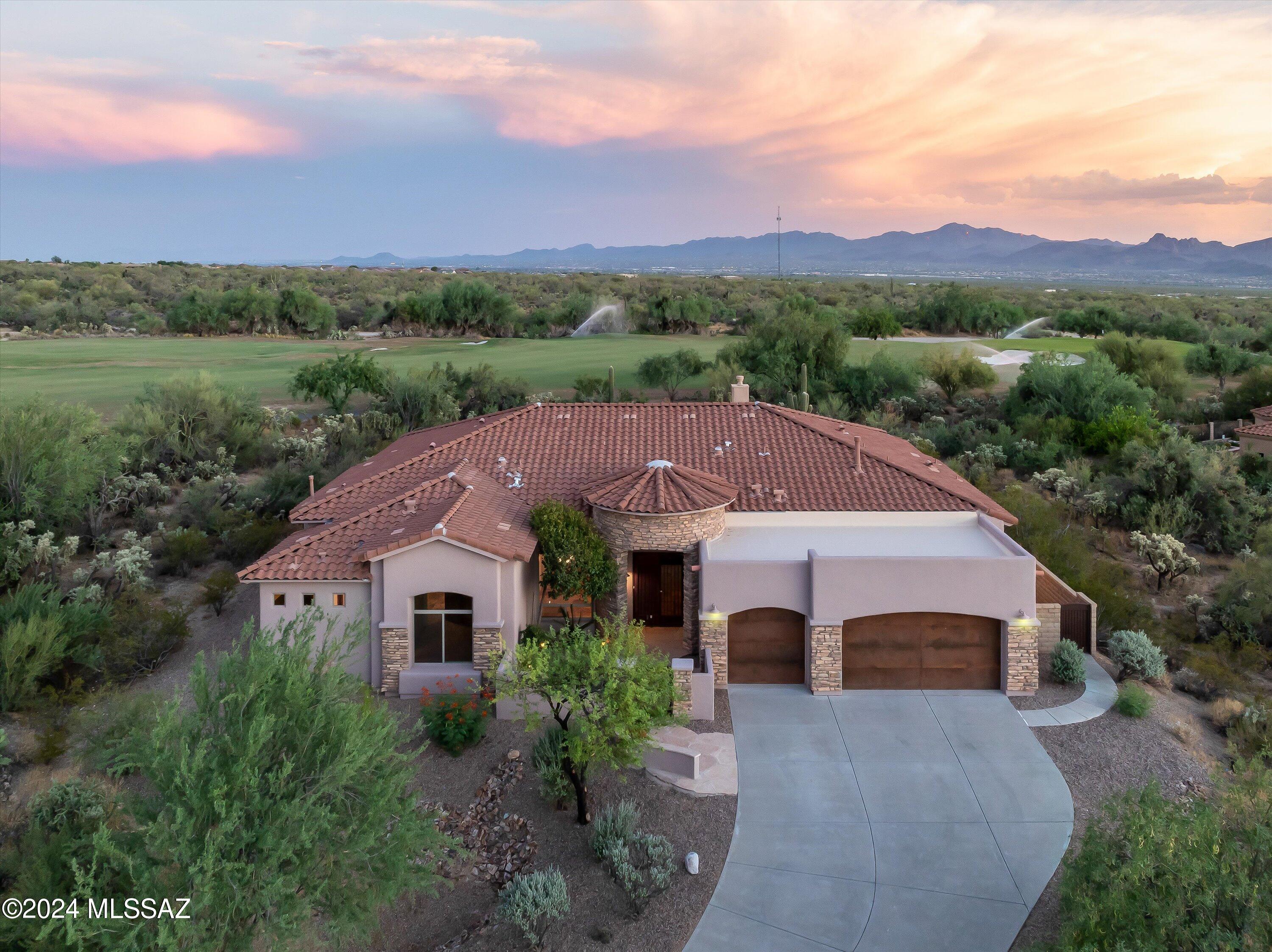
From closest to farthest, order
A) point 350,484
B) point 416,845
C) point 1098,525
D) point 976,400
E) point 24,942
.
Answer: point 24,942 → point 416,845 → point 350,484 → point 1098,525 → point 976,400

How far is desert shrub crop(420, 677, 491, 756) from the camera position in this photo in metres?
15.7

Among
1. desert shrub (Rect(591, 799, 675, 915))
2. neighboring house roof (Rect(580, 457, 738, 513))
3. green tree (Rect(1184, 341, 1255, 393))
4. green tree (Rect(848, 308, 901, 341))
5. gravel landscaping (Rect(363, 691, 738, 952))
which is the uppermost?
green tree (Rect(848, 308, 901, 341))

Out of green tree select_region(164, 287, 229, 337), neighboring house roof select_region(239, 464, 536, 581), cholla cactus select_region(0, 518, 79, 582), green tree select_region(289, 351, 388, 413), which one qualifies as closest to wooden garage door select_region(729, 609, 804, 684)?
neighboring house roof select_region(239, 464, 536, 581)

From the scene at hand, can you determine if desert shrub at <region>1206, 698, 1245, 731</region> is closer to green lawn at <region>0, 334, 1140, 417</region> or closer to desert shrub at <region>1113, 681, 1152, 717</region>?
desert shrub at <region>1113, 681, 1152, 717</region>

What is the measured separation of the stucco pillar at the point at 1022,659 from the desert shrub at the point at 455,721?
9.82 m

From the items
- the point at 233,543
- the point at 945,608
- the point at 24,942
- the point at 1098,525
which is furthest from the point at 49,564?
the point at 1098,525

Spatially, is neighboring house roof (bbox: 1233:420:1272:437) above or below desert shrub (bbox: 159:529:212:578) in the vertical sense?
above

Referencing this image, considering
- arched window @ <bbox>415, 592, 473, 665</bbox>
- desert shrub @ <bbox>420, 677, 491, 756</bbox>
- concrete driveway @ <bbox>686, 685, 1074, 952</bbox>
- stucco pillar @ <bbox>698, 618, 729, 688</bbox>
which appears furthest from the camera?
arched window @ <bbox>415, 592, 473, 665</bbox>

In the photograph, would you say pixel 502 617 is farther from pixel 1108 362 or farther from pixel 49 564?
pixel 1108 362

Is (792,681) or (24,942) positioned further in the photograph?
(792,681)

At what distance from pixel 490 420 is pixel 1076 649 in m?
15.0

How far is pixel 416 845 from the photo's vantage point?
35.6 ft

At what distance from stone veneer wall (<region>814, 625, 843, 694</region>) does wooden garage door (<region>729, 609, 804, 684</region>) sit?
512 mm

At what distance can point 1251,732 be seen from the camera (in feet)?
53.1
